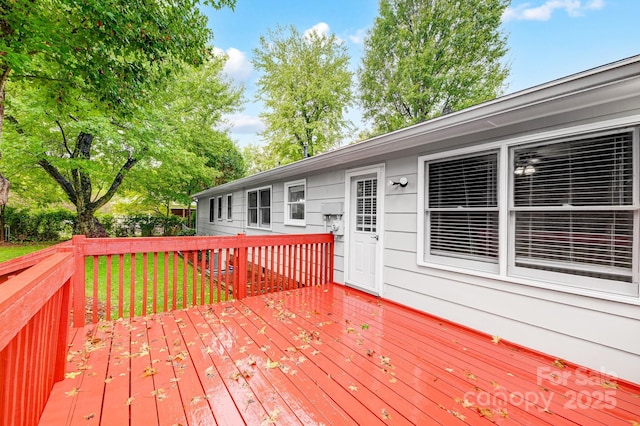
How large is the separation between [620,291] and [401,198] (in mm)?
2325

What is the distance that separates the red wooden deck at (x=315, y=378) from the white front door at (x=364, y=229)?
4.00ft

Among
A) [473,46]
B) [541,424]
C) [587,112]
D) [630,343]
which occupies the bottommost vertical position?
[541,424]

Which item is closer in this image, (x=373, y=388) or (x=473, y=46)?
(x=373, y=388)

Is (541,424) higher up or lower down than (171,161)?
lower down

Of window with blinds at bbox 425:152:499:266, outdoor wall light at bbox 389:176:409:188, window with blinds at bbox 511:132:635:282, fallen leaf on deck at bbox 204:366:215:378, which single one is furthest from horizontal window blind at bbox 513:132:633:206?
fallen leaf on deck at bbox 204:366:215:378

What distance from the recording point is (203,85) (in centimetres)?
1173

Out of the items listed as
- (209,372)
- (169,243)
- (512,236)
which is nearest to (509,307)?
(512,236)

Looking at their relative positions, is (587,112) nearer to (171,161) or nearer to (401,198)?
(401,198)

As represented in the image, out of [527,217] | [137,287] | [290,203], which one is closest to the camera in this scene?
[527,217]

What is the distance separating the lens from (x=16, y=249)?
976cm

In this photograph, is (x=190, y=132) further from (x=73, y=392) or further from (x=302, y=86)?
(x=73, y=392)

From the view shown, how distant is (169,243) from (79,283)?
938 millimetres

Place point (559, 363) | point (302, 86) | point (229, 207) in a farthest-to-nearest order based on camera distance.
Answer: point (302, 86)
point (229, 207)
point (559, 363)

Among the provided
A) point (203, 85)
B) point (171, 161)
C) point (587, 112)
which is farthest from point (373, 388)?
point (203, 85)
